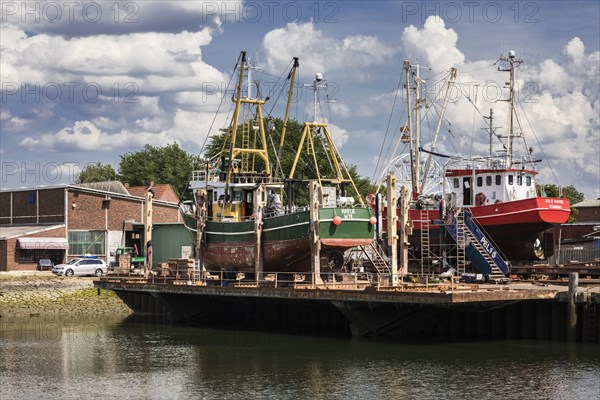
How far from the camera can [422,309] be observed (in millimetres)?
40250

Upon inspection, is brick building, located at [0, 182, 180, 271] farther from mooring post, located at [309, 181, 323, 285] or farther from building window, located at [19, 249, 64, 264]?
mooring post, located at [309, 181, 323, 285]

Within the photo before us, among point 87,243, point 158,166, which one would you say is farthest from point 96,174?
point 87,243

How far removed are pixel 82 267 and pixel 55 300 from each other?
330 inches

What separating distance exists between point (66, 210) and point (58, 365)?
117 ft

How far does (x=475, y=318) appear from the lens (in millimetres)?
41969

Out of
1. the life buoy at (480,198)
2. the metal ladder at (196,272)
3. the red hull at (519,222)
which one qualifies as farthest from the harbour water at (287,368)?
the life buoy at (480,198)

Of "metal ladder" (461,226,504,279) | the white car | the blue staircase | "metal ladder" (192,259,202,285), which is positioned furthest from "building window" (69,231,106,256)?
"metal ladder" (461,226,504,279)

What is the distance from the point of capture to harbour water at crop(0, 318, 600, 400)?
31.4 metres

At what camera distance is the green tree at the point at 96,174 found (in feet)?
436

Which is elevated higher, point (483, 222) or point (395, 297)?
point (483, 222)

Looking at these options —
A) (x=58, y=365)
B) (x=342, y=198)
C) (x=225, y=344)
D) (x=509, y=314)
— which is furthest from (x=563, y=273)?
(x=58, y=365)

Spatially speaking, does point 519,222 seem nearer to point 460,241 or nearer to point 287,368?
point 460,241

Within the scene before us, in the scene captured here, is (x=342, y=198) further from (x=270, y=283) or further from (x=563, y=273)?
(x=563, y=273)

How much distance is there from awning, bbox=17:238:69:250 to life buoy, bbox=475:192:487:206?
102ft
